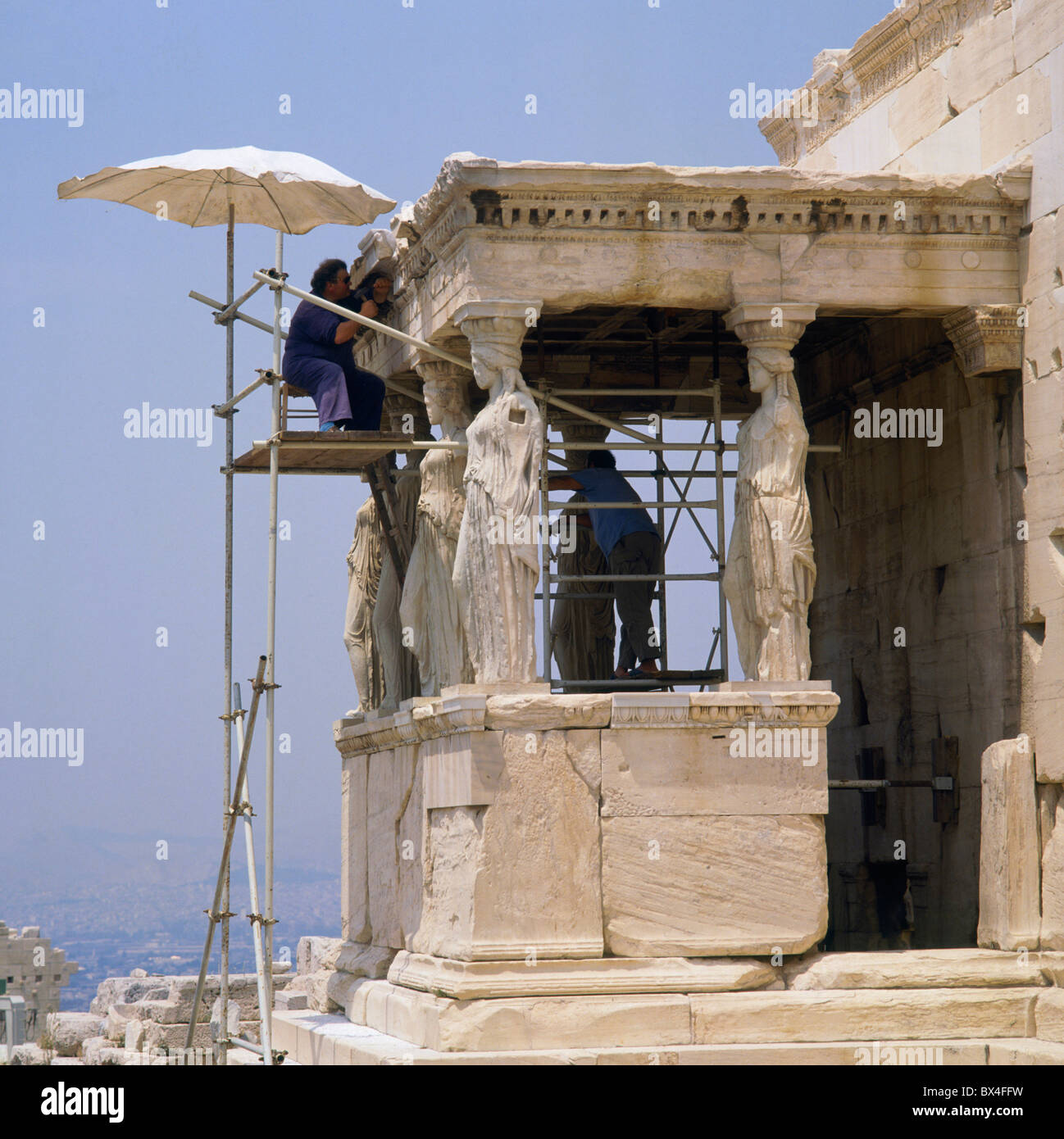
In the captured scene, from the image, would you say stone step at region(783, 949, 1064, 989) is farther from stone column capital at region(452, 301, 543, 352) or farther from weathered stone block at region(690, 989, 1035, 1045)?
stone column capital at region(452, 301, 543, 352)

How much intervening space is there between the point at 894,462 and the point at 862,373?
858 millimetres

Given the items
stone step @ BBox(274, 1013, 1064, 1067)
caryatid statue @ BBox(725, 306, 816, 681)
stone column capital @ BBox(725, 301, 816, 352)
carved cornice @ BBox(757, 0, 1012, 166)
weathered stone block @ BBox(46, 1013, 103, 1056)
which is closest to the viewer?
stone step @ BBox(274, 1013, 1064, 1067)

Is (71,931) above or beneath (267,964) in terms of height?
beneath

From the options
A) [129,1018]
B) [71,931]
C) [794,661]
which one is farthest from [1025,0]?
[71,931]

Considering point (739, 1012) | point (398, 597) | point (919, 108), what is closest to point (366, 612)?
point (398, 597)

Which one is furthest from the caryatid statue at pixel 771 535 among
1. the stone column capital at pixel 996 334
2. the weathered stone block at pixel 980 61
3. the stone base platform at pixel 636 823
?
the weathered stone block at pixel 980 61

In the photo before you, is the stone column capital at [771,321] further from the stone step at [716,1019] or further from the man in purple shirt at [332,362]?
the stone step at [716,1019]

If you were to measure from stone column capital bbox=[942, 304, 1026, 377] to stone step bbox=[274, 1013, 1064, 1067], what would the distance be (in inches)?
173

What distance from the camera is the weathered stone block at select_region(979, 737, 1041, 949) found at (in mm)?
12953

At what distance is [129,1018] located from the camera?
738 inches

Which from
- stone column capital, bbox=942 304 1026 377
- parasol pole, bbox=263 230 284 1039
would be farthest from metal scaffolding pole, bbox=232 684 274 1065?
stone column capital, bbox=942 304 1026 377

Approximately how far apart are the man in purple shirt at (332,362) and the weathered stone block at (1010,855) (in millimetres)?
5181

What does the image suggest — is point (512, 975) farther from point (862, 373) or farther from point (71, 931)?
point (71, 931)

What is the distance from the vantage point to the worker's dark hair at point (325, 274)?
15023 millimetres
